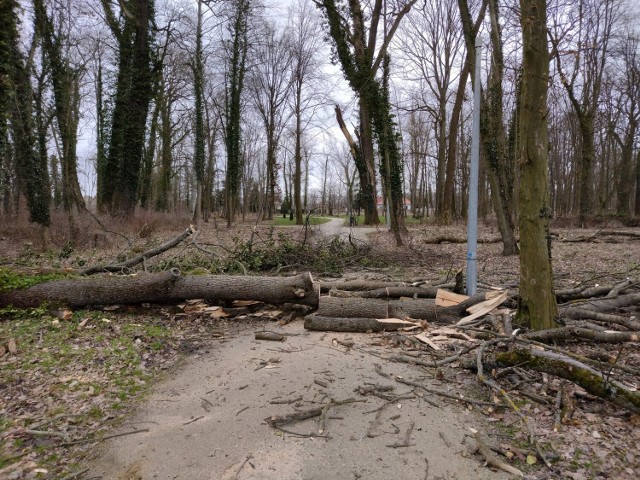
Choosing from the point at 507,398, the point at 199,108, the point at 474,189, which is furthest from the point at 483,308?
the point at 199,108

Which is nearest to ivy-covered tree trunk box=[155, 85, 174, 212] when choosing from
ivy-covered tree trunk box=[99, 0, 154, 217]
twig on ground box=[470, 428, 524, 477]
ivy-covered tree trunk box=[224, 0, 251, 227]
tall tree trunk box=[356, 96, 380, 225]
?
ivy-covered tree trunk box=[224, 0, 251, 227]

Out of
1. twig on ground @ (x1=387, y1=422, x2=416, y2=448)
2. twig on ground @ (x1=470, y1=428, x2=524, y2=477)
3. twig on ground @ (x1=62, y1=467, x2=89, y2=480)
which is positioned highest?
twig on ground @ (x1=470, y1=428, x2=524, y2=477)

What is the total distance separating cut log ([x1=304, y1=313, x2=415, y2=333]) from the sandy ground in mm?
860

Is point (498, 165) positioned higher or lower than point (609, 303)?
higher

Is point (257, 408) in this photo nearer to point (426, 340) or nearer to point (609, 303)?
point (426, 340)

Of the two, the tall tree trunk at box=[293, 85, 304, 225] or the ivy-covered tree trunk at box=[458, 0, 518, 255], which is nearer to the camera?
the ivy-covered tree trunk at box=[458, 0, 518, 255]

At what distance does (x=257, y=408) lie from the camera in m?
3.71

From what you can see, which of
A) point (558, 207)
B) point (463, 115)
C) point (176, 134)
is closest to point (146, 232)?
point (176, 134)

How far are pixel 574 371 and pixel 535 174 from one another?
2.18 metres

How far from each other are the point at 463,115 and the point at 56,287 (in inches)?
1366

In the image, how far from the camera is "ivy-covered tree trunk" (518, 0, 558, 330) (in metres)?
4.46

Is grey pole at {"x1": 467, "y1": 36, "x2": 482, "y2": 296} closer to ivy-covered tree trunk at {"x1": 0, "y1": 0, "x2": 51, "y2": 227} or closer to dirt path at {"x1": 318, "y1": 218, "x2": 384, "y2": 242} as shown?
dirt path at {"x1": 318, "y1": 218, "x2": 384, "y2": 242}

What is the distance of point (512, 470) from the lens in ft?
9.16

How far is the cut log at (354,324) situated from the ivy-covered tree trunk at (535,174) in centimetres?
170
